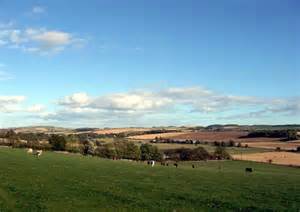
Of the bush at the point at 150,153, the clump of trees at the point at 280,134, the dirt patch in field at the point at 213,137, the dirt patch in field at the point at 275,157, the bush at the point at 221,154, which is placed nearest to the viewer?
the dirt patch in field at the point at 275,157

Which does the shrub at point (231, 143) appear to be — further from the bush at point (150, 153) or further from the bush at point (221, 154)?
the bush at point (150, 153)

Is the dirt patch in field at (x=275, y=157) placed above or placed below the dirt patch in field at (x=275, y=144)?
below

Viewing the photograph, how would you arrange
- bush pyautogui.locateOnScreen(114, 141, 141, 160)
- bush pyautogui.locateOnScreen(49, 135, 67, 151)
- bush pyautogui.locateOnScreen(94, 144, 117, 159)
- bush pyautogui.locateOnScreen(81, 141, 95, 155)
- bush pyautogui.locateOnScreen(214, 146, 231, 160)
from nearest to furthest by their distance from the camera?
bush pyautogui.locateOnScreen(94, 144, 117, 159) < bush pyautogui.locateOnScreen(214, 146, 231, 160) < bush pyautogui.locateOnScreen(114, 141, 141, 160) < bush pyautogui.locateOnScreen(81, 141, 95, 155) < bush pyautogui.locateOnScreen(49, 135, 67, 151)

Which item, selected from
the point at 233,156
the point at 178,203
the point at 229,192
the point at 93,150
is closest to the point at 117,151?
the point at 93,150

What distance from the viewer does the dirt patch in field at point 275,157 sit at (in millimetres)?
114631

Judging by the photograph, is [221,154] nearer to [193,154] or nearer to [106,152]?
[193,154]

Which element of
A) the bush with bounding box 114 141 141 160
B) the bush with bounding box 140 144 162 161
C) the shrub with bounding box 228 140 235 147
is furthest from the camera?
the shrub with bounding box 228 140 235 147

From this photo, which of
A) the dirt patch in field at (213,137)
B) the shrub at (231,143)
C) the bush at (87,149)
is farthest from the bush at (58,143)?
the dirt patch in field at (213,137)

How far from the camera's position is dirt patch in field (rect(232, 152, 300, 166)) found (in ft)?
376

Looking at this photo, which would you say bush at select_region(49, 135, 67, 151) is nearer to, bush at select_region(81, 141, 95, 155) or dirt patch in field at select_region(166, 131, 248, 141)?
bush at select_region(81, 141, 95, 155)

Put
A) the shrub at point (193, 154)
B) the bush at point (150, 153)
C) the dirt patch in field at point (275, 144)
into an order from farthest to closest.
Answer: the dirt patch in field at point (275, 144) → the shrub at point (193, 154) → the bush at point (150, 153)

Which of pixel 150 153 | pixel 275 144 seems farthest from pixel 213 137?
pixel 150 153

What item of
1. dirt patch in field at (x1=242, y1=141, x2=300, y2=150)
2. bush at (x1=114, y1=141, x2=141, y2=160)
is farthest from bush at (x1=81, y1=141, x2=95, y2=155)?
dirt patch in field at (x1=242, y1=141, x2=300, y2=150)

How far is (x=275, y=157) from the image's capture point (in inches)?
4865
